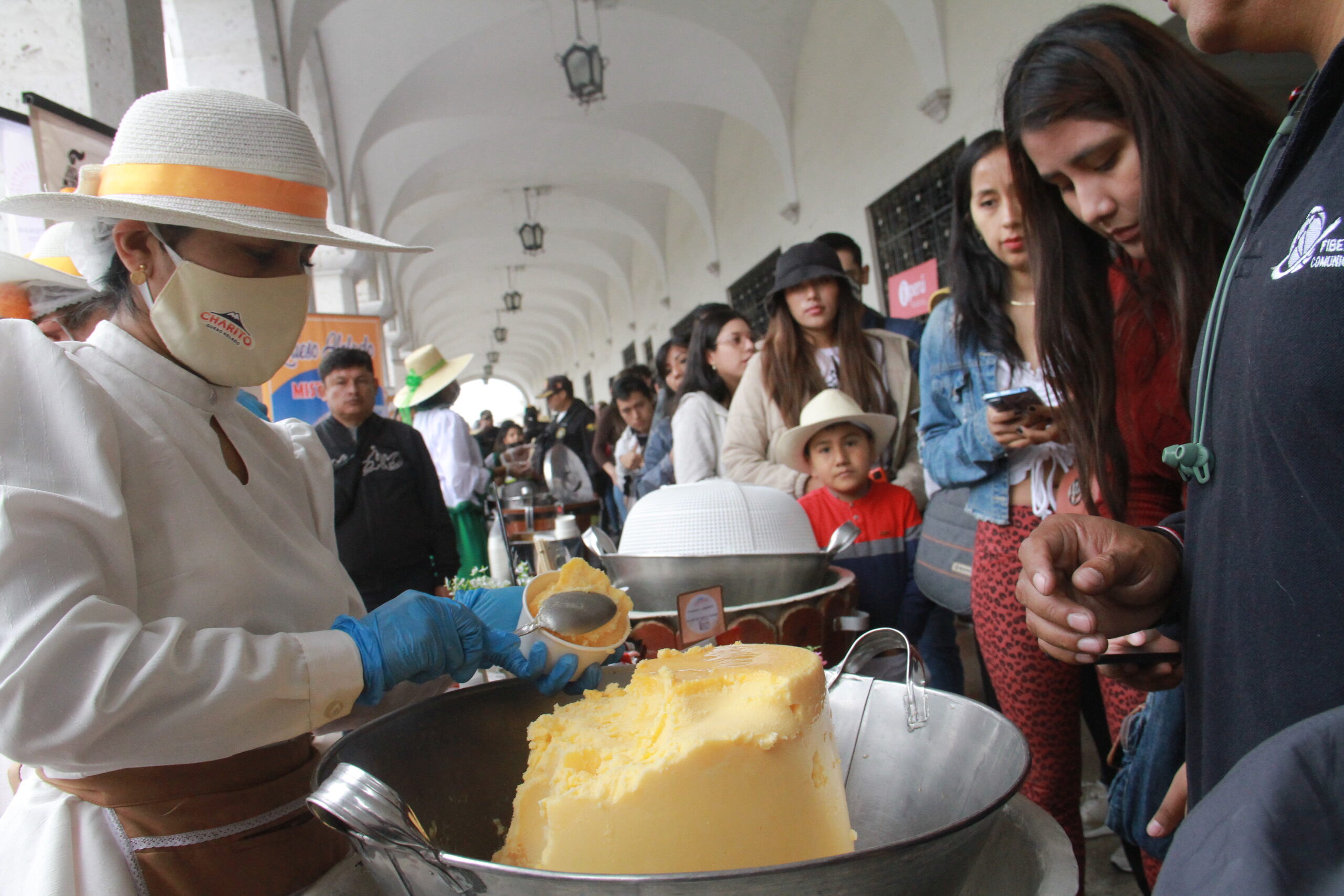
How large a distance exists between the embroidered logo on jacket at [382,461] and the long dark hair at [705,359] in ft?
4.83

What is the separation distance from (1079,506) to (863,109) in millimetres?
7145

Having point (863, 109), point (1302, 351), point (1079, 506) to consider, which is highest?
point (863, 109)

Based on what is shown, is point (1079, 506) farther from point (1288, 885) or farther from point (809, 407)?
point (1288, 885)

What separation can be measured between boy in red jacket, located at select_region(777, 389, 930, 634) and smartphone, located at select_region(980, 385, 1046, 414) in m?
0.75

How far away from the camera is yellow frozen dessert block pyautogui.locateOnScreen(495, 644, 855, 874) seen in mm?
729

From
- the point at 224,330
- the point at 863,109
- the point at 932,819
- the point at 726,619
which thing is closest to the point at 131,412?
the point at 224,330

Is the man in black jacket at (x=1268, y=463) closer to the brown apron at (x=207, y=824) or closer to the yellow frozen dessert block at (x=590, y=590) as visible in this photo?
the yellow frozen dessert block at (x=590, y=590)

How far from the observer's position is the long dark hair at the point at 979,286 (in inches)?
83.4

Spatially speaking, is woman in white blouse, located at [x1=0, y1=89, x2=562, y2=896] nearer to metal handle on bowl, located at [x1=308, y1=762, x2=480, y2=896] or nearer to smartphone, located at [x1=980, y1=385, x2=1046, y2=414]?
metal handle on bowl, located at [x1=308, y1=762, x2=480, y2=896]

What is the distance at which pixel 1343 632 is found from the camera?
0.77 metres

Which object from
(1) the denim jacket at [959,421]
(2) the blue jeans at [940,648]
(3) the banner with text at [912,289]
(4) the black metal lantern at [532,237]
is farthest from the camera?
(4) the black metal lantern at [532,237]

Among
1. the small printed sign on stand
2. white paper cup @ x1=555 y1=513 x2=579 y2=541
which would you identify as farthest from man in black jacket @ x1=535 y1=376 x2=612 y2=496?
the small printed sign on stand

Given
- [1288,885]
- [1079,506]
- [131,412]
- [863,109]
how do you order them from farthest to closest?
[863,109] → [1079,506] → [131,412] → [1288,885]

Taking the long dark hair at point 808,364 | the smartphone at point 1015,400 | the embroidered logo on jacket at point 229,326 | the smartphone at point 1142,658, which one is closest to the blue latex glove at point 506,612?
the embroidered logo on jacket at point 229,326
